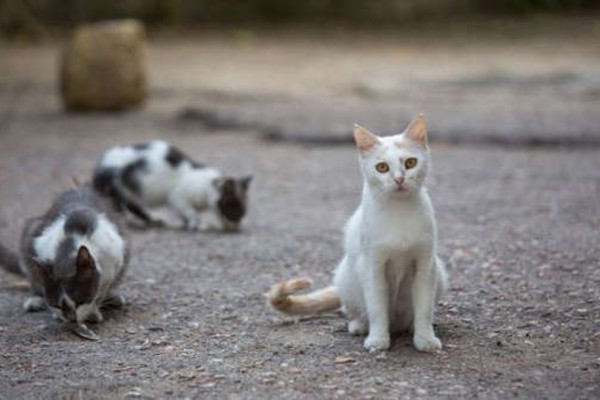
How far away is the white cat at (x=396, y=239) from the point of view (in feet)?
16.3

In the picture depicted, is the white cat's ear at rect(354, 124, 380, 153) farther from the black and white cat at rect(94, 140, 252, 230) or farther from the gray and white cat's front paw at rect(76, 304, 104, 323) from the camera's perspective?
the black and white cat at rect(94, 140, 252, 230)

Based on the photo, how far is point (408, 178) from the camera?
4910 mm

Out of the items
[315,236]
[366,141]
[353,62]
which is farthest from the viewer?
[353,62]

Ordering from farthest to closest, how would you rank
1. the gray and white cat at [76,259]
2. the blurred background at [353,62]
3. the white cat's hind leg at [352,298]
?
the blurred background at [353,62], the gray and white cat at [76,259], the white cat's hind leg at [352,298]

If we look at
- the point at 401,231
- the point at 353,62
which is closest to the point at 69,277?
the point at 401,231

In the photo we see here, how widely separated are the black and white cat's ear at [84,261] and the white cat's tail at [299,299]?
0.88 meters

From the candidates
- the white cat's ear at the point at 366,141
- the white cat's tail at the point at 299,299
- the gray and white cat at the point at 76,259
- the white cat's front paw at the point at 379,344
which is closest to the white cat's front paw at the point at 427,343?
the white cat's front paw at the point at 379,344

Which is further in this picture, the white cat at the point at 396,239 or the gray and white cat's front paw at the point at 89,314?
the gray and white cat's front paw at the point at 89,314

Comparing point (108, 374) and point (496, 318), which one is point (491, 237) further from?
point (108, 374)

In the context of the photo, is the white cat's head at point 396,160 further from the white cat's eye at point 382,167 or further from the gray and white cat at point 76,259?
the gray and white cat at point 76,259

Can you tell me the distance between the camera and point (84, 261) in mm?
5508

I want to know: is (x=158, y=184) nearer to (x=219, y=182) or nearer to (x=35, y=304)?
(x=219, y=182)

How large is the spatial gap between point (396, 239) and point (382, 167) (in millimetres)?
318

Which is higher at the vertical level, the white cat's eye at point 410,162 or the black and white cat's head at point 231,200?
the white cat's eye at point 410,162
